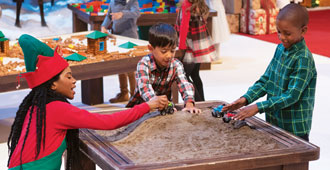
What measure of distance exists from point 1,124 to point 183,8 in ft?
8.08

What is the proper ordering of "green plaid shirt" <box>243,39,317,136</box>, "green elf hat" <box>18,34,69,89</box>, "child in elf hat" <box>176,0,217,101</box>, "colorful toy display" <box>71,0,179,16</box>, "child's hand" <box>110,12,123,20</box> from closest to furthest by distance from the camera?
1. "green elf hat" <box>18,34,69,89</box>
2. "green plaid shirt" <box>243,39,317,136</box>
3. "child's hand" <box>110,12,123,20</box>
4. "child in elf hat" <box>176,0,217,101</box>
5. "colorful toy display" <box>71,0,179,16</box>

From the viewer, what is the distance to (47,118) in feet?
9.20

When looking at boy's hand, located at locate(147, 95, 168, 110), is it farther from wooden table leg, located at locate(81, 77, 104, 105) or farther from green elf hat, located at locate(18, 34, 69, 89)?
wooden table leg, located at locate(81, 77, 104, 105)

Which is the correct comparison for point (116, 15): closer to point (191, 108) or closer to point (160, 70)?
point (160, 70)

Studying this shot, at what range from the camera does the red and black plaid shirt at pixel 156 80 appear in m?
3.54

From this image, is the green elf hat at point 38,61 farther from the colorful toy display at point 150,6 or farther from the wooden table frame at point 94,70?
the colorful toy display at point 150,6

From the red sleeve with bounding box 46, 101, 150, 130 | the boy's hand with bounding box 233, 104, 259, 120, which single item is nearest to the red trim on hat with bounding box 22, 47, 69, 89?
the red sleeve with bounding box 46, 101, 150, 130

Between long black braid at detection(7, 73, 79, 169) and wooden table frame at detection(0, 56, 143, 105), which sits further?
wooden table frame at detection(0, 56, 143, 105)

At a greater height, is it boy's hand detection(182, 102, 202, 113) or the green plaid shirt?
the green plaid shirt

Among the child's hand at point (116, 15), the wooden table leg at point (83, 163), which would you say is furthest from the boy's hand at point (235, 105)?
the child's hand at point (116, 15)

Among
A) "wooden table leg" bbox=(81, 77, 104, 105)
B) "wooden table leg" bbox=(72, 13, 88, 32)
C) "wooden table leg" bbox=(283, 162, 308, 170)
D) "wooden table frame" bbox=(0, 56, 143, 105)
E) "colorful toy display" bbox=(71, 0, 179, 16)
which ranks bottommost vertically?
"wooden table leg" bbox=(81, 77, 104, 105)

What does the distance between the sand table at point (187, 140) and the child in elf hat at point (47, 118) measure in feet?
0.51

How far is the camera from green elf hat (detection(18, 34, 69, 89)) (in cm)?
278

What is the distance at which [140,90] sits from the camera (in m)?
3.53
